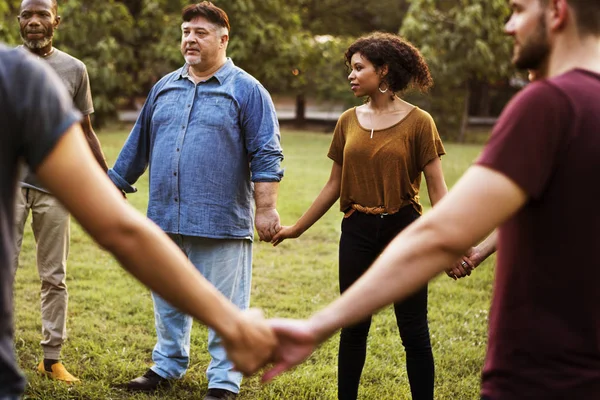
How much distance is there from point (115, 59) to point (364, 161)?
23.3m

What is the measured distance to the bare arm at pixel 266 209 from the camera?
5.02 m

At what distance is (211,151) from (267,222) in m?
0.56

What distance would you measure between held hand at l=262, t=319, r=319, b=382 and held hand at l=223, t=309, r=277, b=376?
24 mm

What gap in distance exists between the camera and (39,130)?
1793 mm

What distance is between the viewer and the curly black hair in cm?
482

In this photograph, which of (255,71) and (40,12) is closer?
(40,12)

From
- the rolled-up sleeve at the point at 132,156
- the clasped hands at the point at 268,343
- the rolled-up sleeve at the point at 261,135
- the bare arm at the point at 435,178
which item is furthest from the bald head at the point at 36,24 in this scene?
the clasped hands at the point at 268,343

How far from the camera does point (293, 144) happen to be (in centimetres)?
2548

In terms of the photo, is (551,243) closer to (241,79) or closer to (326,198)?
(326,198)

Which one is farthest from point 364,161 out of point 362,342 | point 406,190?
point 362,342

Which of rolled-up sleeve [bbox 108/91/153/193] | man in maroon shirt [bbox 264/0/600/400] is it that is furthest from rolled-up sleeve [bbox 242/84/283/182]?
man in maroon shirt [bbox 264/0/600/400]

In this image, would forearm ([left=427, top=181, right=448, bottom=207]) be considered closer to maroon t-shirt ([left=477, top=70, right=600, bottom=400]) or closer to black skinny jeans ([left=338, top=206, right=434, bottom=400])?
black skinny jeans ([left=338, top=206, right=434, bottom=400])

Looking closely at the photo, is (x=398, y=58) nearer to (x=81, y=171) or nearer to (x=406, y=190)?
(x=406, y=190)

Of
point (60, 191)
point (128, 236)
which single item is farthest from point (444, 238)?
point (60, 191)
